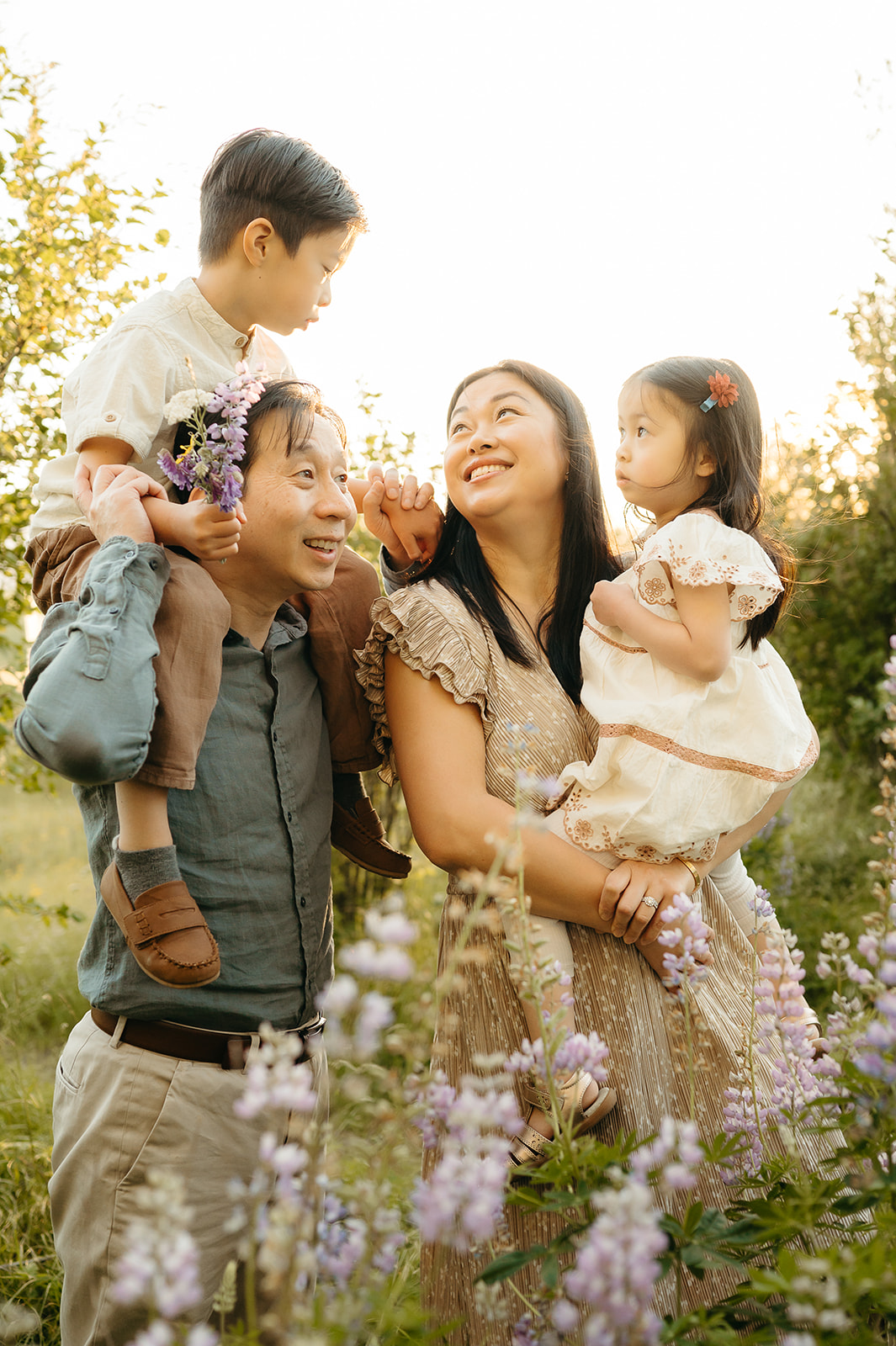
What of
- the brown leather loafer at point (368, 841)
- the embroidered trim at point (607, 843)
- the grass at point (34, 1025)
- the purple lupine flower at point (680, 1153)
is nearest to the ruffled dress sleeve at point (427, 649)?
the brown leather loafer at point (368, 841)

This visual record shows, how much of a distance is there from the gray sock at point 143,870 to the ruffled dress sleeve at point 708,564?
1.27 m

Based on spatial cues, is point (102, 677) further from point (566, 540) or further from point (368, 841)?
point (566, 540)

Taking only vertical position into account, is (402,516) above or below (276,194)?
below

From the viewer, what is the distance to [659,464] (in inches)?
103

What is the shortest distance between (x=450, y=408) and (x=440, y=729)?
98 cm

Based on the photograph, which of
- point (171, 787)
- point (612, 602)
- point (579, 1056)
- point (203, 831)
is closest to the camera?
point (579, 1056)

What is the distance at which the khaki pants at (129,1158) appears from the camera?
1.80m

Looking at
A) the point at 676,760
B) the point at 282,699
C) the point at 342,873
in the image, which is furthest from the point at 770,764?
the point at 342,873

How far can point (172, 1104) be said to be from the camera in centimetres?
183

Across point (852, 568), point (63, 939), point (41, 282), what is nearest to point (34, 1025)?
point (63, 939)

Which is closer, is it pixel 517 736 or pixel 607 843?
pixel 517 736

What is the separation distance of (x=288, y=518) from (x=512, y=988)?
1.09 meters

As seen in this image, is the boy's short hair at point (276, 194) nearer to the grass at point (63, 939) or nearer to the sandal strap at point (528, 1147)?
the grass at point (63, 939)

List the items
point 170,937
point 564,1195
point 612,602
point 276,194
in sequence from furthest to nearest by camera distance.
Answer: point 276,194 < point 612,602 < point 170,937 < point 564,1195
